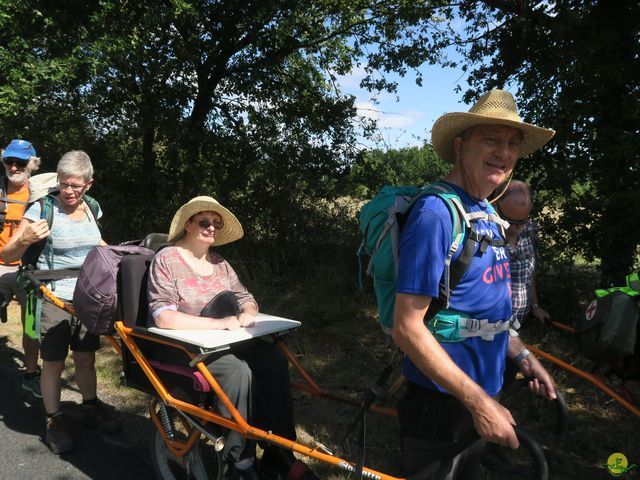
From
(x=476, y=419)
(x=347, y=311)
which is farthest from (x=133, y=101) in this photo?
(x=476, y=419)

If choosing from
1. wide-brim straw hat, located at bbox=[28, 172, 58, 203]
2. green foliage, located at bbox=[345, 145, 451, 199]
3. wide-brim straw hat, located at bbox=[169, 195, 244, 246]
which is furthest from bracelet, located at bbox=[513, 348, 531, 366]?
green foliage, located at bbox=[345, 145, 451, 199]

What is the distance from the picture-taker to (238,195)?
26.9ft

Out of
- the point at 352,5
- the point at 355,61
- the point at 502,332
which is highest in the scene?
the point at 352,5

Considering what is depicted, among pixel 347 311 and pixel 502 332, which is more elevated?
pixel 502 332

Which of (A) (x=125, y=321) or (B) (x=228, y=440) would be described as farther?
(A) (x=125, y=321)

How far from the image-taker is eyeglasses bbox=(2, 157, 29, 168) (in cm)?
434

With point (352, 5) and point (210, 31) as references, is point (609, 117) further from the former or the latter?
point (210, 31)

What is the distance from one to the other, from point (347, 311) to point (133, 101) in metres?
4.37

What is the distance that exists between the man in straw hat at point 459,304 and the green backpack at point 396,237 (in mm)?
32

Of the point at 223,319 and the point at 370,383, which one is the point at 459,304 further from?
the point at 370,383

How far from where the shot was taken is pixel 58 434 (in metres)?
3.40

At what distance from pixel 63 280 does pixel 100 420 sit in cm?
102

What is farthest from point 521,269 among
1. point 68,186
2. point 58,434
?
point 58,434

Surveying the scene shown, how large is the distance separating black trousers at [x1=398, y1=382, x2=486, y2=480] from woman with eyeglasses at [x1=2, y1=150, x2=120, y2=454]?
2501 mm
